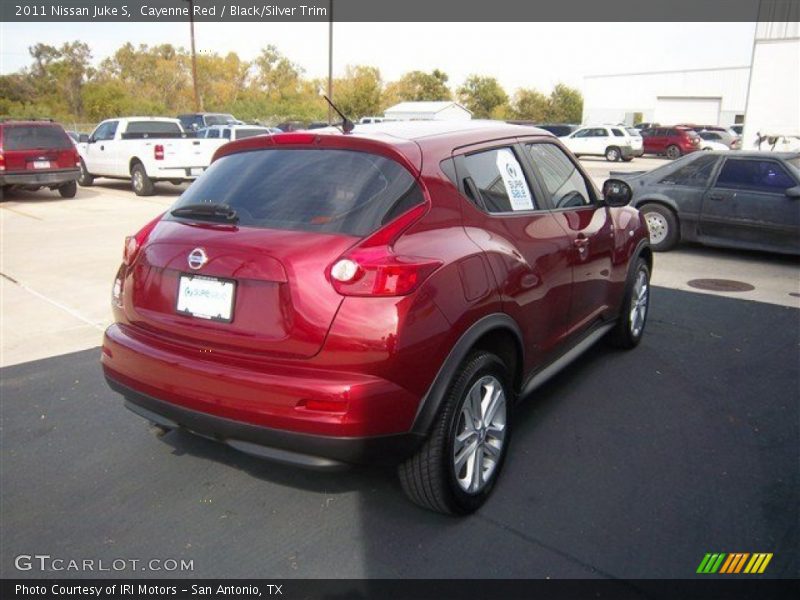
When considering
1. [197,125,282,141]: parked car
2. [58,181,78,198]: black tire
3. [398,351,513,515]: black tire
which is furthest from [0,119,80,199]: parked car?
[398,351,513,515]: black tire

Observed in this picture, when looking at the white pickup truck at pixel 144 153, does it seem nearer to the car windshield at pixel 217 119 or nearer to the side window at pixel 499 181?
the car windshield at pixel 217 119

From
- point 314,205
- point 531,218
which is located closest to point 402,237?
point 314,205

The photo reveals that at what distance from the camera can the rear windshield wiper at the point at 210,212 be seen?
2938 millimetres

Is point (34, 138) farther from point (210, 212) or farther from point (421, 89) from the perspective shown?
point (421, 89)

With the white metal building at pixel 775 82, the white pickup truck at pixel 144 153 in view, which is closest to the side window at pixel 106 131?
the white pickup truck at pixel 144 153

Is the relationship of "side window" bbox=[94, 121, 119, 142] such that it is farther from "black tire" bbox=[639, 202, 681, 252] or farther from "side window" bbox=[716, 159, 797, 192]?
"side window" bbox=[716, 159, 797, 192]

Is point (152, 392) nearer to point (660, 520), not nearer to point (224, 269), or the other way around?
point (224, 269)

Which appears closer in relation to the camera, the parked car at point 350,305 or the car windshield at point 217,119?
the parked car at point 350,305

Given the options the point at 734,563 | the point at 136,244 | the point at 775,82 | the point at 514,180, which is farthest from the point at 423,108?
the point at 734,563

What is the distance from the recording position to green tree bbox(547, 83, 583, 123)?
74.2 metres

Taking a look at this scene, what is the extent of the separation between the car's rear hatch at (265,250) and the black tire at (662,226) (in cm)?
751

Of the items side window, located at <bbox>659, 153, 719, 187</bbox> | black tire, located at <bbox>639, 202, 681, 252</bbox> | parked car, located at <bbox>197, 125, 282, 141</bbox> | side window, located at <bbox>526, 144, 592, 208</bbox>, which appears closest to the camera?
side window, located at <bbox>526, 144, 592, 208</bbox>

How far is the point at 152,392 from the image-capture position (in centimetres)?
293

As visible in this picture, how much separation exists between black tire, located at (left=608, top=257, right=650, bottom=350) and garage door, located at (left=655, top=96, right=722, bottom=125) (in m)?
65.0
